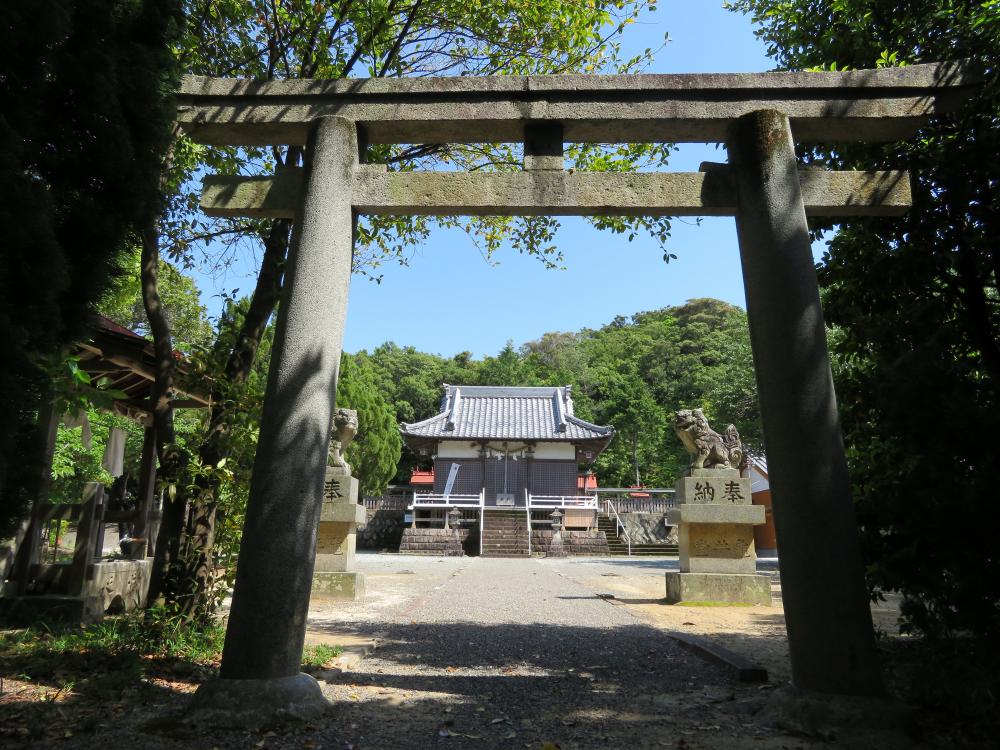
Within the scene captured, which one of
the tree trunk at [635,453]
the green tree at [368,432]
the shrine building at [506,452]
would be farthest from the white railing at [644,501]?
the green tree at [368,432]

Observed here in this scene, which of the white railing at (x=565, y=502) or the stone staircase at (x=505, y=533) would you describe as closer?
the stone staircase at (x=505, y=533)

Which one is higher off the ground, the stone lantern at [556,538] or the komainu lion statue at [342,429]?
the komainu lion statue at [342,429]

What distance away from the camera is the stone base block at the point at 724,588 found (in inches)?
348

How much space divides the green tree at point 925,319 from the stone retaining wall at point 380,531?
83.8 feet

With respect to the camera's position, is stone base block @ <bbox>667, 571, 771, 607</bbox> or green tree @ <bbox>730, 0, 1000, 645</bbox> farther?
stone base block @ <bbox>667, 571, 771, 607</bbox>

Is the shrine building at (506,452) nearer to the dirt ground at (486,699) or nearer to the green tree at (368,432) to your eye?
the green tree at (368,432)

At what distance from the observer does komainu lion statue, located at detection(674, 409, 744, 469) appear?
958 centimetres

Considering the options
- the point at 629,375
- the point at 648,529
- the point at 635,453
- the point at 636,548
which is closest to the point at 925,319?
the point at 636,548

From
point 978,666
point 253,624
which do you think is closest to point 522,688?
point 253,624

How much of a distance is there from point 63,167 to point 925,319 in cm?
512

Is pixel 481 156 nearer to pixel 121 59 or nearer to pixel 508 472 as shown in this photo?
pixel 121 59

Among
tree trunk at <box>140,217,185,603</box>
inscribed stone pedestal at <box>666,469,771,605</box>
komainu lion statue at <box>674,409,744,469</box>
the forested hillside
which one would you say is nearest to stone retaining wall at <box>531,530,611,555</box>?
the forested hillside

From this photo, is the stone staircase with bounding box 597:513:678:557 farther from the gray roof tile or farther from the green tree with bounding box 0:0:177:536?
the green tree with bounding box 0:0:177:536

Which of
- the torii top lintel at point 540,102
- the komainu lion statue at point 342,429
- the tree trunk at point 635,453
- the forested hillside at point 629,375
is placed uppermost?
the forested hillside at point 629,375
